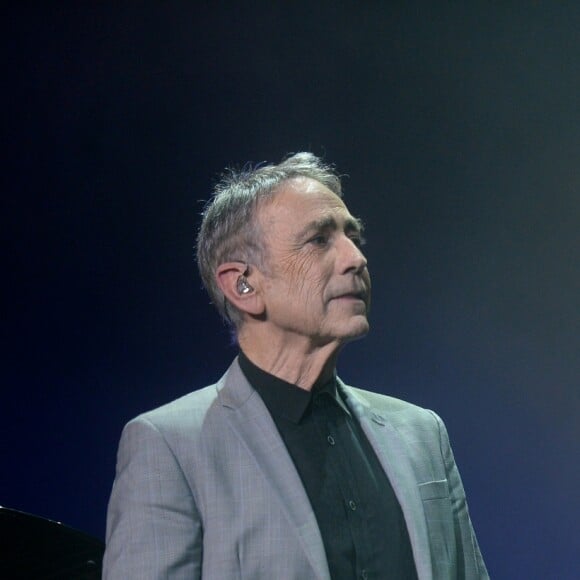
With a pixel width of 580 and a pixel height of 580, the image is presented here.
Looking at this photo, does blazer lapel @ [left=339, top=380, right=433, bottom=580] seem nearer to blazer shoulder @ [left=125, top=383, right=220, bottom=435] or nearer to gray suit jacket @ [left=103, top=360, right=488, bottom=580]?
gray suit jacket @ [left=103, top=360, right=488, bottom=580]

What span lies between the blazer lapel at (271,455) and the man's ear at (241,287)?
116mm

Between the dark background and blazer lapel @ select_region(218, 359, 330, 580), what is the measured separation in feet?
3.30

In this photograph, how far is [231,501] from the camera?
1.43m

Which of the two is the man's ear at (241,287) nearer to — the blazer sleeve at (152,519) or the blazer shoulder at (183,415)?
the blazer shoulder at (183,415)

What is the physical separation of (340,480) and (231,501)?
0.20 m

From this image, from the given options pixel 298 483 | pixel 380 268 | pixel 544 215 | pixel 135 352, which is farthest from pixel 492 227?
pixel 298 483

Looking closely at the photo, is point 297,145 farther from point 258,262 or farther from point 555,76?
point 258,262

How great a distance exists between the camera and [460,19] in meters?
2.68

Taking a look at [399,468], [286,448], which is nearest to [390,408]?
[399,468]

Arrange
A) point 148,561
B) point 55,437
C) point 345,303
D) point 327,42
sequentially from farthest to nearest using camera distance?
point 327,42 < point 55,437 < point 345,303 < point 148,561

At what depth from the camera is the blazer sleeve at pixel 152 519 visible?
138 cm

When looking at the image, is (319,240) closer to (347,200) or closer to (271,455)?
(271,455)

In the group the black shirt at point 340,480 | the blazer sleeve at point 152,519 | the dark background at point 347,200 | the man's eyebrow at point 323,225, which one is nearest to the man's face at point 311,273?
the man's eyebrow at point 323,225

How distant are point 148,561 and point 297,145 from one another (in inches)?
60.4
